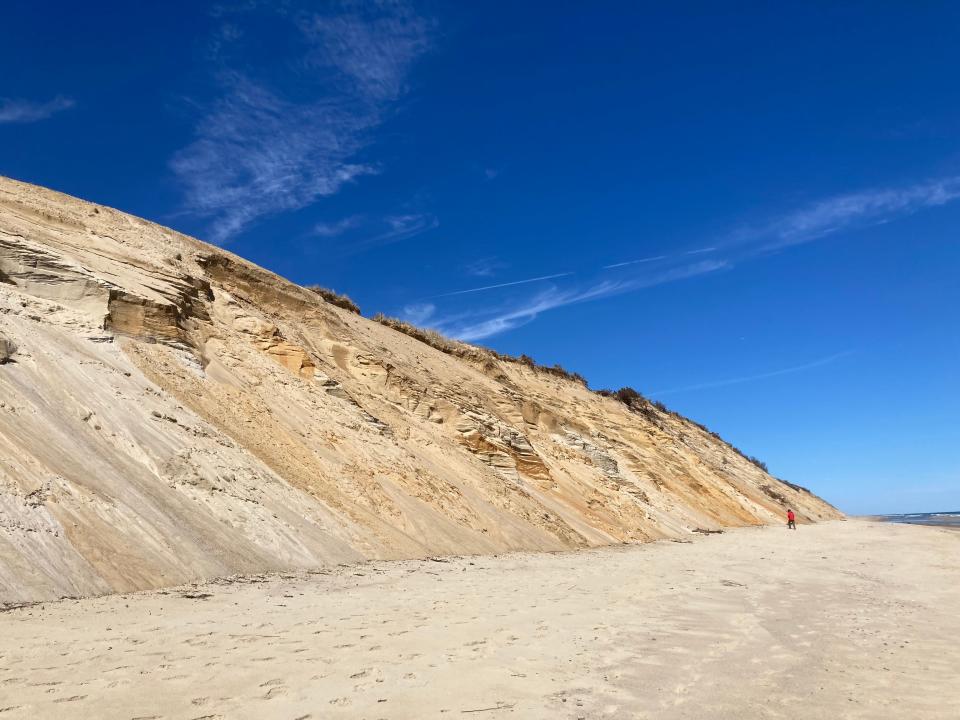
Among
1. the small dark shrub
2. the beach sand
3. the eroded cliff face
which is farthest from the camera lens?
the small dark shrub

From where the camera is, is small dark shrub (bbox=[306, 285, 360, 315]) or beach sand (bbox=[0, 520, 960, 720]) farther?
small dark shrub (bbox=[306, 285, 360, 315])

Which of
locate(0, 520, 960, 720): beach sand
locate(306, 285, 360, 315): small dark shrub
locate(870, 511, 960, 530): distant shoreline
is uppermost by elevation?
locate(306, 285, 360, 315): small dark shrub

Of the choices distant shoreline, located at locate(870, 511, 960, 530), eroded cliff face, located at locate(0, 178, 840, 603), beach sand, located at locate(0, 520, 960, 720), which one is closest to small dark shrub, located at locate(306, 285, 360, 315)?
eroded cliff face, located at locate(0, 178, 840, 603)

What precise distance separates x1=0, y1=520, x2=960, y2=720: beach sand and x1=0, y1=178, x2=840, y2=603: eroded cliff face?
1.13 meters

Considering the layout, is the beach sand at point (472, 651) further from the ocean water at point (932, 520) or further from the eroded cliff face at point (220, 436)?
the ocean water at point (932, 520)

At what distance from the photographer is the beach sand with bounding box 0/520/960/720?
4406mm

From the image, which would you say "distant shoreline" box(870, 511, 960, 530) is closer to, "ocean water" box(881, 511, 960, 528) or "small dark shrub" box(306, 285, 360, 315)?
"ocean water" box(881, 511, 960, 528)

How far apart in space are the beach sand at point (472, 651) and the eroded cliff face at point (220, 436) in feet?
3.72

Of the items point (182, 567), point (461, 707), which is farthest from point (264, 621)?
point (461, 707)

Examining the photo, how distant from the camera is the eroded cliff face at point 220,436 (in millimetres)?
8430

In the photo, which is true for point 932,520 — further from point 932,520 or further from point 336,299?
point 336,299

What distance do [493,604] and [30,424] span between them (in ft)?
22.9

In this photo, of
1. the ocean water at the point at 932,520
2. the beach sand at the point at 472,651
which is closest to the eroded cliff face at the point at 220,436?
the beach sand at the point at 472,651

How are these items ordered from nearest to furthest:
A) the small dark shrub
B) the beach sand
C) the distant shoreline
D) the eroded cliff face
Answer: the beach sand, the eroded cliff face, the small dark shrub, the distant shoreline
